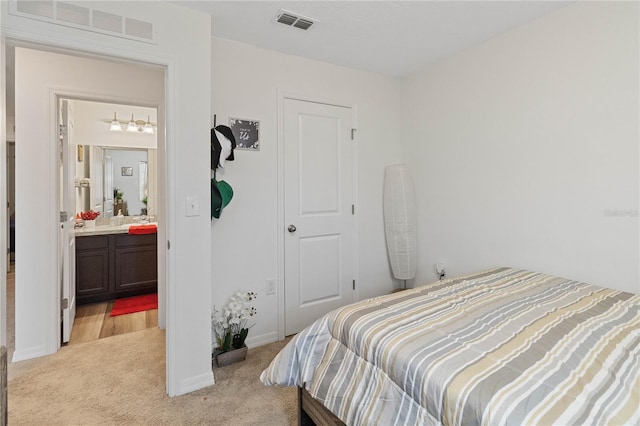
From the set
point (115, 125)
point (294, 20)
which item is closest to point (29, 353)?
point (115, 125)

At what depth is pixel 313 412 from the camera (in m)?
1.44

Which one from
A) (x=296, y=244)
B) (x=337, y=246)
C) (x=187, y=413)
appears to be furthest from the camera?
(x=337, y=246)

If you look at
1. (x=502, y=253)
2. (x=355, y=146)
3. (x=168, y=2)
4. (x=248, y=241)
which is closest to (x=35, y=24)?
(x=168, y=2)

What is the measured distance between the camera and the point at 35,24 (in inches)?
61.8

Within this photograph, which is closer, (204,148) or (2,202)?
(2,202)

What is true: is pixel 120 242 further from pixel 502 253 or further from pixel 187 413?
pixel 502 253

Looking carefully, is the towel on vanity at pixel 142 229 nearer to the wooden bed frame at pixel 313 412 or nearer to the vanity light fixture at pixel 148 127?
the vanity light fixture at pixel 148 127

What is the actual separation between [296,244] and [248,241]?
42 centimetres

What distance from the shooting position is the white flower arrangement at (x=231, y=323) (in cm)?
228

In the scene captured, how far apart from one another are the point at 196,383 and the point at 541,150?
269 cm

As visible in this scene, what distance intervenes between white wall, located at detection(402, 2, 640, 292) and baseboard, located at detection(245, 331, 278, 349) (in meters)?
1.52

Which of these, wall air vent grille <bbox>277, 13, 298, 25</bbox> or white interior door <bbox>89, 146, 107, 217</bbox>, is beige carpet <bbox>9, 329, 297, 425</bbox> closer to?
white interior door <bbox>89, 146, 107, 217</bbox>

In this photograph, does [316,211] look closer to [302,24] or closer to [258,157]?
[258,157]

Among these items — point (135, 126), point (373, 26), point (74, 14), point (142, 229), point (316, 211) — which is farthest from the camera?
point (135, 126)
